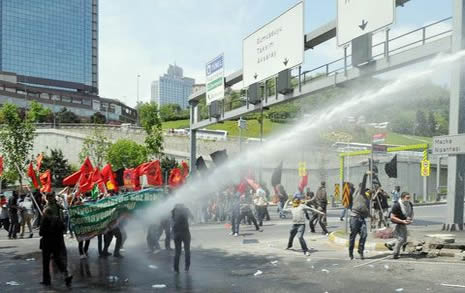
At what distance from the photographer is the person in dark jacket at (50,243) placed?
10.0 metres

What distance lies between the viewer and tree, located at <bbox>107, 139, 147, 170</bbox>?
55250 millimetres

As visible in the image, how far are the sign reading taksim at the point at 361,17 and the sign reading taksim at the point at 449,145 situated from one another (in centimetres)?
378

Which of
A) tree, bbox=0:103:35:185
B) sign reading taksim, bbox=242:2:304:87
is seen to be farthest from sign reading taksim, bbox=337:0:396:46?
tree, bbox=0:103:35:185

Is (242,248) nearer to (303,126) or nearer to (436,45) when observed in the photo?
(303,126)

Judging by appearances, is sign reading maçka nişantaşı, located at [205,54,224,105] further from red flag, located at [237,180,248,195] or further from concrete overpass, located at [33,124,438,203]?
red flag, located at [237,180,248,195]

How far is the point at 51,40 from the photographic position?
467 ft

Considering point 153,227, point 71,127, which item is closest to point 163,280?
point 153,227

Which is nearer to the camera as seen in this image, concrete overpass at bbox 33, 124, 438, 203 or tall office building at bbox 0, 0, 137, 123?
concrete overpass at bbox 33, 124, 438, 203

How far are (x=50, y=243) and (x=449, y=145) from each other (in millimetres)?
11219

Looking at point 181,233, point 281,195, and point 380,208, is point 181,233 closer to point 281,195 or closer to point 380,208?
point 380,208

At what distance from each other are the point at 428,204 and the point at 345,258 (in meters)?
30.2

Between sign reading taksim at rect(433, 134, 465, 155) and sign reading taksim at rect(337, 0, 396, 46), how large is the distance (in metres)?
3.78

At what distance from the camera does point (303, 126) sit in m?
19.1

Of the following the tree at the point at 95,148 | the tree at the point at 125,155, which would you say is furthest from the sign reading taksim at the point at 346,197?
the tree at the point at 95,148
